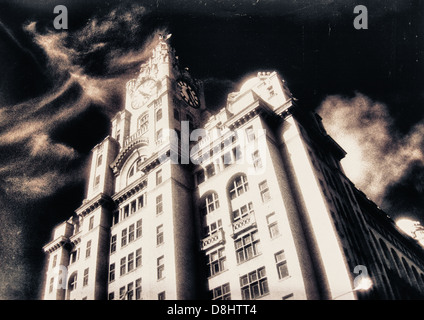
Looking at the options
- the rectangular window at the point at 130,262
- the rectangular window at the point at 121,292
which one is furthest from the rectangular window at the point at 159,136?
the rectangular window at the point at 121,292

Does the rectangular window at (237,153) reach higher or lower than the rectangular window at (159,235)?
higher

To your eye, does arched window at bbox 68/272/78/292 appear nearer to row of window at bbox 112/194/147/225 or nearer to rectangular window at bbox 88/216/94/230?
rectangular window at bbox 88/216/94/230

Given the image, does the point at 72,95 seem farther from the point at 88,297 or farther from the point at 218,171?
the point at 88,297

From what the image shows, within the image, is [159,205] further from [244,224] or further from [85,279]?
[85,279]

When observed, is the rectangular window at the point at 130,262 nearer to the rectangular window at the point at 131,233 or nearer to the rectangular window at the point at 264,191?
the rectangular window at the point at 131,233

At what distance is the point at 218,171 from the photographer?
4312 cm

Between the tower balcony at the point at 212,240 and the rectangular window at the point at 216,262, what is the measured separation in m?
0.84

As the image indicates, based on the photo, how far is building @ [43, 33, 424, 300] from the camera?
32062 mm

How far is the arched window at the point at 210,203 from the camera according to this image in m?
41.4

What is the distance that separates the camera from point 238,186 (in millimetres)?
40094

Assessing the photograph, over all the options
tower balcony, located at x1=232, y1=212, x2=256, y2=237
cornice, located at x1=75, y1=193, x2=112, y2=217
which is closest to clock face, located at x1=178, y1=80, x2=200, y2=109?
cornice, located at x1=75, y1=193, x2=112, y2=217

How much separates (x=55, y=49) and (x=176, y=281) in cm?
2870

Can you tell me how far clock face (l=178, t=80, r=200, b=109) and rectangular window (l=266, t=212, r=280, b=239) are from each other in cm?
3155
